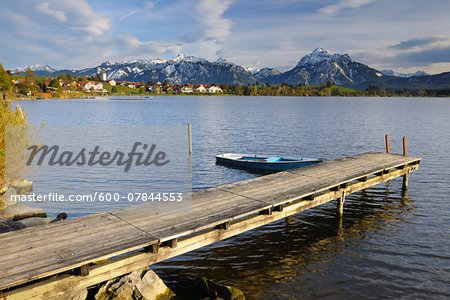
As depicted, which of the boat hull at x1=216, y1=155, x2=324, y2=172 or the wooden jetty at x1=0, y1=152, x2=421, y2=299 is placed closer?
the wooden jetty at x1=0, y1=152, x2=421, y2=299

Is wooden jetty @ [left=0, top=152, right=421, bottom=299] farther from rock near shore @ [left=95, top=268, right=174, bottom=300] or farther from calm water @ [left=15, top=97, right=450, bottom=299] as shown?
calm water @ [left=15, top=97, right=450, bottom=299]

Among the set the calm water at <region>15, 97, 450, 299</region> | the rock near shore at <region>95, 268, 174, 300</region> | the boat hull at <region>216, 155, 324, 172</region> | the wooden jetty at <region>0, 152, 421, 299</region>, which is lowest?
the calm water at <region>15, 97, 450, 299</region>

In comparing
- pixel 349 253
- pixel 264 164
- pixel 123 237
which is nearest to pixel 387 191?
pixel 264 164

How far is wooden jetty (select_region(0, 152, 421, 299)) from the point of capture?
8.52 meters

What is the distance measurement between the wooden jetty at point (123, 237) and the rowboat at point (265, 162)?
12.2 meters

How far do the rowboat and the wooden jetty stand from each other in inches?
479

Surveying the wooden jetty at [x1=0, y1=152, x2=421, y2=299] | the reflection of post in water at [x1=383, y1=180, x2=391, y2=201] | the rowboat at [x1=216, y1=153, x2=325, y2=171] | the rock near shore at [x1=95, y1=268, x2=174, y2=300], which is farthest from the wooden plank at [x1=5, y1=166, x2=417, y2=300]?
the rowboat at [x1=216, y1=153, x2=325, y2=171]

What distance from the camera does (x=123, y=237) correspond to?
1031cm

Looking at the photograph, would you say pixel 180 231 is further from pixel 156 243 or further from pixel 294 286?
pixel 294 286

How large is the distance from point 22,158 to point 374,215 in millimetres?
22182

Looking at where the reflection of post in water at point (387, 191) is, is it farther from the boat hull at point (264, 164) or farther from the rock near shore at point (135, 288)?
the rock near shore at point (135, 288)

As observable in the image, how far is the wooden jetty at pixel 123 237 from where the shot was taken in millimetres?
8523

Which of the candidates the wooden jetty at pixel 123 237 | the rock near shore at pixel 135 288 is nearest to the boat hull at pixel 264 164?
the wooden jetty at pixel 123 237

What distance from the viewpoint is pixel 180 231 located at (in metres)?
10.8
